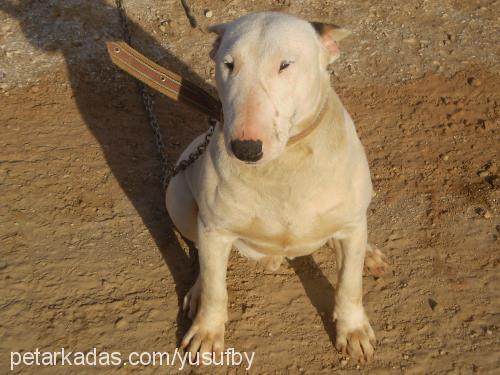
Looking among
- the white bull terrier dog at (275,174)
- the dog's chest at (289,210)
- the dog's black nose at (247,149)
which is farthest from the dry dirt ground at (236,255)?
the dog's black nose at (247,149)

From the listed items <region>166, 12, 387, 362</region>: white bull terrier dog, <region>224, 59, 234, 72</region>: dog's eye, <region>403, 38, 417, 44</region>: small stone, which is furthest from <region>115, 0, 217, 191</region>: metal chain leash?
<region>403, 38, 417, 44</region>: small stone

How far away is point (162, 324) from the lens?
398cm

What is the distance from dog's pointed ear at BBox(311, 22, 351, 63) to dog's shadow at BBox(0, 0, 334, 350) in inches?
Result: 71.5

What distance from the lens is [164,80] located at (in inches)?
141

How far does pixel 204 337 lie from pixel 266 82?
1822 mm

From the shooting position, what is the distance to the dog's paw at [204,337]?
3768 millimetres

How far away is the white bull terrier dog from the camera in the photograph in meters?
2.67

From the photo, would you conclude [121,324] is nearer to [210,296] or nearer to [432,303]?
A: [210,296]

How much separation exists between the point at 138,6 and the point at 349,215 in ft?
15.4

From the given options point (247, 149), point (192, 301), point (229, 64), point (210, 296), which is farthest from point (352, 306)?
point (229, 64)

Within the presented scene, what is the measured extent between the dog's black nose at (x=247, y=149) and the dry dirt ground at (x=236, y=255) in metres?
1.68

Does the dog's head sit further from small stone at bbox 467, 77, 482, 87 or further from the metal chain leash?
small stone at bbox 467, 77, 482, 87

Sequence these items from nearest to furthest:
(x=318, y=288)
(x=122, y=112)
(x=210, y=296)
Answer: (x=210, y=296) < (x=318, y=288) < (x=122, y=112)

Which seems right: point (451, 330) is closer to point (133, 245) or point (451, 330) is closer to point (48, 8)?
point (133, 245)
